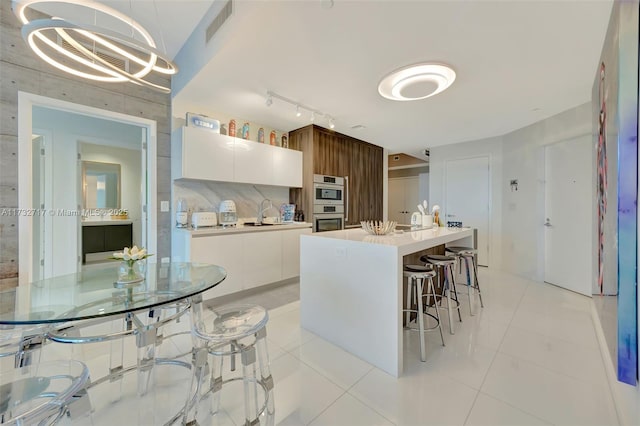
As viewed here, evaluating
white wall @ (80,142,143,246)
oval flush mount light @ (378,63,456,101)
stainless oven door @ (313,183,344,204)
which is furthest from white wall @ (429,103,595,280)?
white wall @ (80,142,143,246)

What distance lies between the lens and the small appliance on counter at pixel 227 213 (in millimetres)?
3420

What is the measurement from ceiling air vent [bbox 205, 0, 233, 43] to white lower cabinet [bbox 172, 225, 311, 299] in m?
1.99

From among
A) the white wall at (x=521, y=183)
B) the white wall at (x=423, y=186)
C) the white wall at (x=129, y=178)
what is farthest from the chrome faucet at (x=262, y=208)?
the white wall at (x=423, y=186)

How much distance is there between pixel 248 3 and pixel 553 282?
5171mm

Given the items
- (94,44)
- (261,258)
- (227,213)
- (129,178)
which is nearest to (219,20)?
(94,44)

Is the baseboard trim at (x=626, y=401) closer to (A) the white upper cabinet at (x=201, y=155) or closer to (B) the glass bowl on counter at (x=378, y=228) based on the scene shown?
(B) the glass bowl on counter at (x=378, y=228)

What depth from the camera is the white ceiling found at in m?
1.71

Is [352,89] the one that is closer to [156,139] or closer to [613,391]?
[156,139]

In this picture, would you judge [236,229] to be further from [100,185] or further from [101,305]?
[100,185]

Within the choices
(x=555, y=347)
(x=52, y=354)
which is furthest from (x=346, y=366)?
(x=52, y=354)

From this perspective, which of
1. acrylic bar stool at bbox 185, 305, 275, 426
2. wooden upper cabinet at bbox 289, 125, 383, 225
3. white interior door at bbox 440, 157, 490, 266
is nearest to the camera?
acrylic bar stool at bbox 185, 305, 275, 426

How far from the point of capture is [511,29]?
72.0 inches

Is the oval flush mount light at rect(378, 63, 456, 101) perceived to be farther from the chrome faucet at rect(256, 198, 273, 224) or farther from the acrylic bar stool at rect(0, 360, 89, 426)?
the acrylic bar stool at rect(0, 360, 89, 426)

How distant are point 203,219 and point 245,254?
697 millimetres
